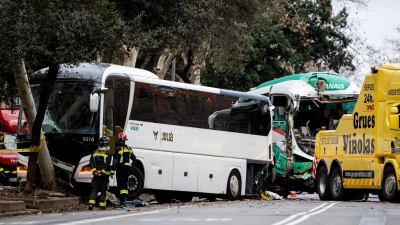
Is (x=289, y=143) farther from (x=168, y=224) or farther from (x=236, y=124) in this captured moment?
(x=168, y=224)

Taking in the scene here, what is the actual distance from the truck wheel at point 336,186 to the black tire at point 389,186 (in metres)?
2.77

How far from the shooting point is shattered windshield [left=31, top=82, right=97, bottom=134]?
76.1 ft

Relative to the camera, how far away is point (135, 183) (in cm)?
2431

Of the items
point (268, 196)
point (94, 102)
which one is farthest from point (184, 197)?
point (94, 102)

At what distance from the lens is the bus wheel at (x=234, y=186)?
28656 mm

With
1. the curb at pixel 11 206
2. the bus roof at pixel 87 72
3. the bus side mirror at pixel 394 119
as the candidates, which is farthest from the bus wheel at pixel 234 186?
the curb at pixel 11 206

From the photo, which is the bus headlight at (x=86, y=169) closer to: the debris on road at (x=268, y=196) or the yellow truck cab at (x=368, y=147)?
the yellow truck cab at (x=368, y=147)

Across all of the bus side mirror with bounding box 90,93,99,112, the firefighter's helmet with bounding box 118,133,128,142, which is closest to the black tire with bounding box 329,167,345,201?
the firefighter's helmet with bounding box 118,133,128,142

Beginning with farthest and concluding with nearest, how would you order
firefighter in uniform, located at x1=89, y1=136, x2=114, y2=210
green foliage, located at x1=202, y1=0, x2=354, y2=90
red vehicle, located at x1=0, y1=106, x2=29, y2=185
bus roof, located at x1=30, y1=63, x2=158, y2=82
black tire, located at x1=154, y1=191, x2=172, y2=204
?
green foliage, located at x1=202, y1=0, x2=354, y2=90 → black tire, located at x1=154, y1=191, x2=172, y2=204 → red vehicle, located at x1=0, y1=106, x2=29, y2=185 → bus roof, located at x1=30, y1=63, x2=158, y2=82 → firefighter in uniform, located at x1=89, y1=136, x2=114, y2=210

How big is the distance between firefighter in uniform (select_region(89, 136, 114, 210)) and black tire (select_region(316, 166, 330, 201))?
869 cm

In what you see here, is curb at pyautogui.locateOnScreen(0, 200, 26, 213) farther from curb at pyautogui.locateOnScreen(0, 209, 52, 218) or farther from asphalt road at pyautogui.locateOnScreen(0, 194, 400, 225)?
asphalt road at pyautogui.locateOnScreen(0, 194, 400, 225)

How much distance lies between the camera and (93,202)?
21266mm

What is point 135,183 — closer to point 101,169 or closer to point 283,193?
point 101,169

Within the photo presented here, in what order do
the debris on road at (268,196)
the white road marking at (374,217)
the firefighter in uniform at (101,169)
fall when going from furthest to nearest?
the debris on road at (268,196), the firefighter in uniform at (101,169), the white road marking at (374,217)
